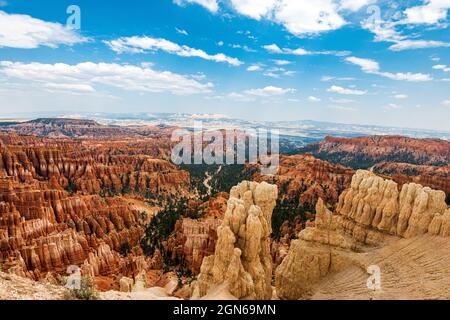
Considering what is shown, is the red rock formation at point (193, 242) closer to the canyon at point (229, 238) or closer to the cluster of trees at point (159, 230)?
the canyon at point (229, 238)

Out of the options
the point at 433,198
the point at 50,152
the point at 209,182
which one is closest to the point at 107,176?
the point at 50,152

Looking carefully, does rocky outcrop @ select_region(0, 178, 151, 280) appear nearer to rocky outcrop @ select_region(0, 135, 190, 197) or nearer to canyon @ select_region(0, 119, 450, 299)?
canyon @ select_region(0, 119, 450, 299)

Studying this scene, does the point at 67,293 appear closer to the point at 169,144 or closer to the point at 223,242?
the point at 223,242

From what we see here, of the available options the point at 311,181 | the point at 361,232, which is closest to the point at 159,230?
the point at 361,232

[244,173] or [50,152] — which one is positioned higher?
[50,152]

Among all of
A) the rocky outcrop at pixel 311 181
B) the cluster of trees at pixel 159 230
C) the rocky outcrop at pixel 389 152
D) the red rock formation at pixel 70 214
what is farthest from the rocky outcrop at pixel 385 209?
the rocky outcrop at pixel 389 152

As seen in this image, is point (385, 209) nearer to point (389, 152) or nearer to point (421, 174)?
point (421, 174)
